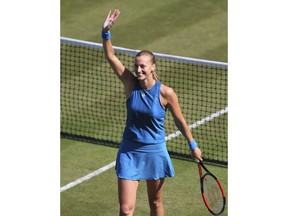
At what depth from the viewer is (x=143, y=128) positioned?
11.9 meters

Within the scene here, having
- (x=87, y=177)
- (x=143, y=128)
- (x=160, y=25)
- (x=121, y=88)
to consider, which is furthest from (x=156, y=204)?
(x=160, y=25)

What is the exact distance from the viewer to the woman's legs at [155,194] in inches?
478

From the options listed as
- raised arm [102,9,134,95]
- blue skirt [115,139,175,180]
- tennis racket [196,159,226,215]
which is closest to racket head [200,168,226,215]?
tennis racket [196,159,226,215]

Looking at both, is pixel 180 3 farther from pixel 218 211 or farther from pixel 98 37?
pixel 218 211

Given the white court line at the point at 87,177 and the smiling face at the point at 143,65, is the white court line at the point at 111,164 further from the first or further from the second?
the smiling face at the point at 143,65

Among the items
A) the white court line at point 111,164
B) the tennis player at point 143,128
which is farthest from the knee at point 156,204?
the white court line at point 111,164

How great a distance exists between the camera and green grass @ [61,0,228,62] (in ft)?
69.1

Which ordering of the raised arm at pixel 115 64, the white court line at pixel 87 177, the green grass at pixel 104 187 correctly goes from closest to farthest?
the raised arm at pixel 115 64
the green grass at pixel 104 187
the white court line at pixel 87 177

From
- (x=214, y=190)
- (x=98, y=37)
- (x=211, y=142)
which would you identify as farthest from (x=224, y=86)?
(x=214, y=190)

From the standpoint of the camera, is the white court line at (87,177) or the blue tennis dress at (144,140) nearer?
the blue tennis dress at (144,140)

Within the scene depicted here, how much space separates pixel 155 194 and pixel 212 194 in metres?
0.79

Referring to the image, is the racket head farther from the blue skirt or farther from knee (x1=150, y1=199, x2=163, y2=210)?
the blue skirt

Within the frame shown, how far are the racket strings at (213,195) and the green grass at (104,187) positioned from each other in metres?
1.31

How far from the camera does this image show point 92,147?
16375 millimetres
